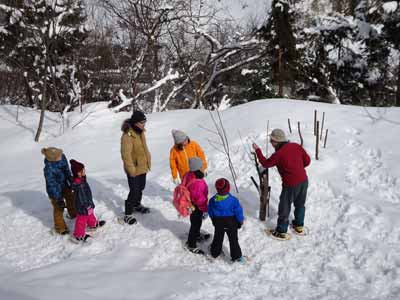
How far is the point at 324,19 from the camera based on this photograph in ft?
59.3

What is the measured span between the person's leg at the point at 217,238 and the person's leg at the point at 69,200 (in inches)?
104

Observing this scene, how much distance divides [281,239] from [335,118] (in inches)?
194

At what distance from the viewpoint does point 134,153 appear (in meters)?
5.28

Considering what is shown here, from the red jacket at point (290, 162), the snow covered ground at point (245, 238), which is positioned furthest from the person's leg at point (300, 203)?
the snow covered ground at point (245, 238)

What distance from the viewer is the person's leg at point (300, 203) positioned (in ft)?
15.2

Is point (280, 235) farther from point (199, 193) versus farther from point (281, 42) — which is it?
point (281, 42)

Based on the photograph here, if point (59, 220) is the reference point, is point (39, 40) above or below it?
above

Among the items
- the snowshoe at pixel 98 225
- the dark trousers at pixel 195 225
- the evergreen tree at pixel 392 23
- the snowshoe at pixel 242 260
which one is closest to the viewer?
the snowshoe at pixel 242 260

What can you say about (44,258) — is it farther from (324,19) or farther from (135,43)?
(324,19)

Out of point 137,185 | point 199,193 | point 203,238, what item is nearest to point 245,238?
point 203,238

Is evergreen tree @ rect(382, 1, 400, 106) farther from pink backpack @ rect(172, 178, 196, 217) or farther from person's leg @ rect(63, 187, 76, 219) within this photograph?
person's leg @ rect(63, 187, 76, 219)

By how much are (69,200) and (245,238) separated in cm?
297

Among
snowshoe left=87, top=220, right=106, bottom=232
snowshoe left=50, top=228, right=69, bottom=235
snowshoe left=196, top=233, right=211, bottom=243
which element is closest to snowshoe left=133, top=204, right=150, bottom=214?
snowshoe left=87, top=220, right=106, bottom=232

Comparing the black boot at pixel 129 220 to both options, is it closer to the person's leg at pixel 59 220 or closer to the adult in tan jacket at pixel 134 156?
the adult in tan jacket at pixel 134 156
